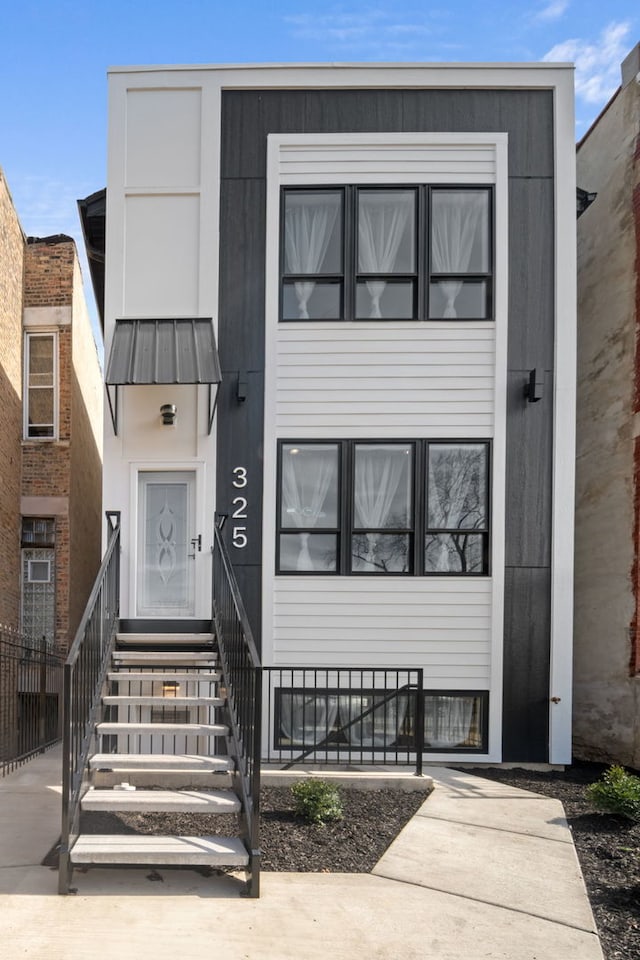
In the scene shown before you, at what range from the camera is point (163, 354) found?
7199mm

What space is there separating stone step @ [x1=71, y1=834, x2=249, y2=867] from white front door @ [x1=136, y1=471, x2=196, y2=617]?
3260 mm

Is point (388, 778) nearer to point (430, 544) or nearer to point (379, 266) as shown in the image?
point (430, 544)

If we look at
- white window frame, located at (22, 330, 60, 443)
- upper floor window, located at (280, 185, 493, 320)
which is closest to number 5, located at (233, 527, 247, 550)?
upper floor window, located at (280, 185, 493, 320)

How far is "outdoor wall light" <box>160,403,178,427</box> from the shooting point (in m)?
7.32

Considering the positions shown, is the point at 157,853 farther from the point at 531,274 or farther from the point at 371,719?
the point at 531,274

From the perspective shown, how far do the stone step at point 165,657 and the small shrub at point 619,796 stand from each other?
3.56 metres

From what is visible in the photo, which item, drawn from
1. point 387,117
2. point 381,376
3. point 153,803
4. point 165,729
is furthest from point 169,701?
point 387,117

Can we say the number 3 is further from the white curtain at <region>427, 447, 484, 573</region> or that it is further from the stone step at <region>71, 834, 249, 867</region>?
the stone step at <region>71, 834, 249, 867</region>

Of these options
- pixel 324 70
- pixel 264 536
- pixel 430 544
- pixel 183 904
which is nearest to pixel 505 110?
pixel 324 70

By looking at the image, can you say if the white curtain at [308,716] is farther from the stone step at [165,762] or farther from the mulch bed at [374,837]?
the stone step at [165,762]

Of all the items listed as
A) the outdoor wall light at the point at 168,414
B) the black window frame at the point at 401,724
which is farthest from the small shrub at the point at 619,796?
the outdoor wall light at the point at 168,414

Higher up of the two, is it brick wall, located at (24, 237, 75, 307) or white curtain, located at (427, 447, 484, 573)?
brick wall, located at (24, 237, 75, 307)

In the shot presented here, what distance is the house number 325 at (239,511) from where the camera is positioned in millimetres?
7410

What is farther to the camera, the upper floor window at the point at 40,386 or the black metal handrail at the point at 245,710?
the upper floor window at the point at 40,386
